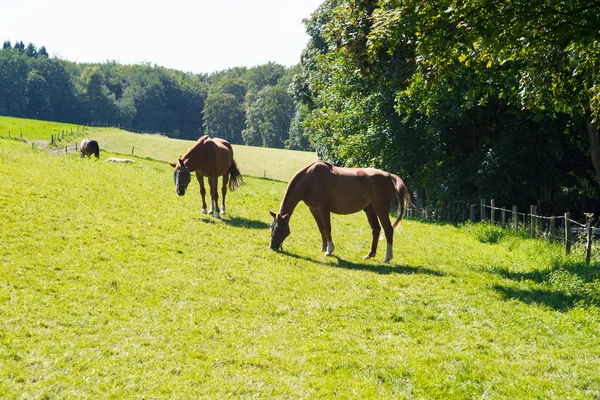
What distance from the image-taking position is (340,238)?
18.8m

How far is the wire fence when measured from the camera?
1752cm

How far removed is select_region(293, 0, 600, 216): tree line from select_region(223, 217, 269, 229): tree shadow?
6.14m

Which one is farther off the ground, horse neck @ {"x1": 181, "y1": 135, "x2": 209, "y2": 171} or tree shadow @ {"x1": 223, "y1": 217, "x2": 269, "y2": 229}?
horse neck @ {"x1": 181, "y1": 135, "x2": 209, "y2": 171}

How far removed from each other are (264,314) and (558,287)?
24.5 feet

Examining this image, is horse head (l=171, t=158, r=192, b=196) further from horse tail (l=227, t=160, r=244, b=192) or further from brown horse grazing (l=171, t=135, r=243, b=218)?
horse tail (l=227, t=160, r=244, b=192)

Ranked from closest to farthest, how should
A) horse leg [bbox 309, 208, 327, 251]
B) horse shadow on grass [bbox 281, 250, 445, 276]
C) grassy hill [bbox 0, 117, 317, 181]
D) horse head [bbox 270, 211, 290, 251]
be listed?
horse shadow on grass [bbox 281, 250, 445, 276] → horse head [bbox 270, 211, 290, 251] → horse leg [bbox 309, 208, 327, 251] → grassy hill [bbox 0, 117, 317, 181]

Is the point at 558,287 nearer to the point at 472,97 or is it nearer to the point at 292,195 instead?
the point at 292,195

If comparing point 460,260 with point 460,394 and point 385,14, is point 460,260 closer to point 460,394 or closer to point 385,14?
point 385,14

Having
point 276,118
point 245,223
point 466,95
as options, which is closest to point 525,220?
point 466,95

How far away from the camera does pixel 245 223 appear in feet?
64.1

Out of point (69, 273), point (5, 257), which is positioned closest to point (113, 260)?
point (69, 273)

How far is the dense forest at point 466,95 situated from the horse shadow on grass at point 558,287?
5.22 metres

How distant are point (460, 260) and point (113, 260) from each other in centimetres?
1003

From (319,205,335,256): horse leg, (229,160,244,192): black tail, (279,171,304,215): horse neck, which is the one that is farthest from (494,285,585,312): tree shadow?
(229,160,244,192): black tail
